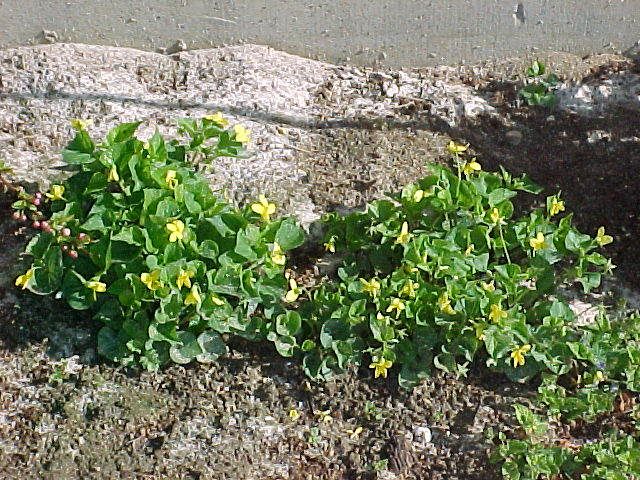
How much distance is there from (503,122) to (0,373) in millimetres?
2347

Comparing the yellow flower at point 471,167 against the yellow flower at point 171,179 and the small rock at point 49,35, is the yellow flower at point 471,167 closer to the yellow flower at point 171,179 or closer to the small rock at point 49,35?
the yellow flower at point 171,179

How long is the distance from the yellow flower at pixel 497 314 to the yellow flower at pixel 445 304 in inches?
5.3

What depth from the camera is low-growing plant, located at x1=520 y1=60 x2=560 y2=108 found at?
12.9 feet

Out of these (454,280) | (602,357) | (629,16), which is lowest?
(602,357)

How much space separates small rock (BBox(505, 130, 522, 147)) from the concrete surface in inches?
17.6

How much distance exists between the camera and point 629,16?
13.3ft

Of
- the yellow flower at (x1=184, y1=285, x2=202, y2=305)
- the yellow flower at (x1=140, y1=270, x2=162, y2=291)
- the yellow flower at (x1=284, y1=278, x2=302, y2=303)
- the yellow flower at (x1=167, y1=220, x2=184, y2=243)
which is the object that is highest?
the yellow flower at (x1=167, y1=220, x2=184, y2=243)

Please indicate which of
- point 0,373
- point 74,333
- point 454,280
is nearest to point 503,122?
point 454,280

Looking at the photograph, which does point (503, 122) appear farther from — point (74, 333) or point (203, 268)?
point (74, 333)

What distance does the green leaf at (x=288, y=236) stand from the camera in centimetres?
316

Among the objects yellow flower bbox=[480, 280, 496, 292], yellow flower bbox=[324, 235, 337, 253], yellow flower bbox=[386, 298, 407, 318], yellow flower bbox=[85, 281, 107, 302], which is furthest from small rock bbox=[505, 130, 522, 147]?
yellow flower bbox=[85, 281, 107, 302]

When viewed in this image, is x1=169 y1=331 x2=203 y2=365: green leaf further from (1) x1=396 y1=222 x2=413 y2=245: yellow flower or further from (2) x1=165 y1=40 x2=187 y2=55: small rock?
(2) x1=165 y1=40 x2=187 y2=55: small rock

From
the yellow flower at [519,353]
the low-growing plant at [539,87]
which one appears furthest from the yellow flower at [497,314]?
the low-growing plant at [539,87]

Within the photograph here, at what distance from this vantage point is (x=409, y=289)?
310cm
